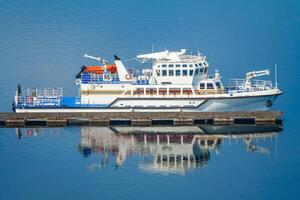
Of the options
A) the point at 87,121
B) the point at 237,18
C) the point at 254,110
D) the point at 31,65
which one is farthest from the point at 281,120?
the point at 237,18

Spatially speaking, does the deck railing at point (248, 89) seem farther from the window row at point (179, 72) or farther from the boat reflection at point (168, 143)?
the boat reflection at point (168, 143)

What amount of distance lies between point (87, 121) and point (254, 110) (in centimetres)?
1381

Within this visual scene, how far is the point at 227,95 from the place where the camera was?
255 feet

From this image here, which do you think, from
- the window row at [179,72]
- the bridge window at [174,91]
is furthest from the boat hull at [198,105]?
the window row at [179,72]

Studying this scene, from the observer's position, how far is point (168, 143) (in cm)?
7219

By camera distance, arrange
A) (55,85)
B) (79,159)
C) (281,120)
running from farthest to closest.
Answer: (55,85), (281,120), (79,159)

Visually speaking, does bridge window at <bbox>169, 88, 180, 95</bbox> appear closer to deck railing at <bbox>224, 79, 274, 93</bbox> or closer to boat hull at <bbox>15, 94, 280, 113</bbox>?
boat hull at <bbox>15, 94, 280, 113</bbox>

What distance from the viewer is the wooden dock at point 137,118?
7706 cm

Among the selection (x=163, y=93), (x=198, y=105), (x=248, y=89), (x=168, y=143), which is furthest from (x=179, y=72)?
(x=168, y=143)

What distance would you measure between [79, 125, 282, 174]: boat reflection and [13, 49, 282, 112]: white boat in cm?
265

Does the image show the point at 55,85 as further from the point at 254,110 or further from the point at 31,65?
the point at 254,110

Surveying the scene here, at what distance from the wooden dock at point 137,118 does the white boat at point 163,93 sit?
912 mm

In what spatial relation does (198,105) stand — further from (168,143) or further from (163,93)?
(168,143)

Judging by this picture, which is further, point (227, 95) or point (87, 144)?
point (227, 95)
